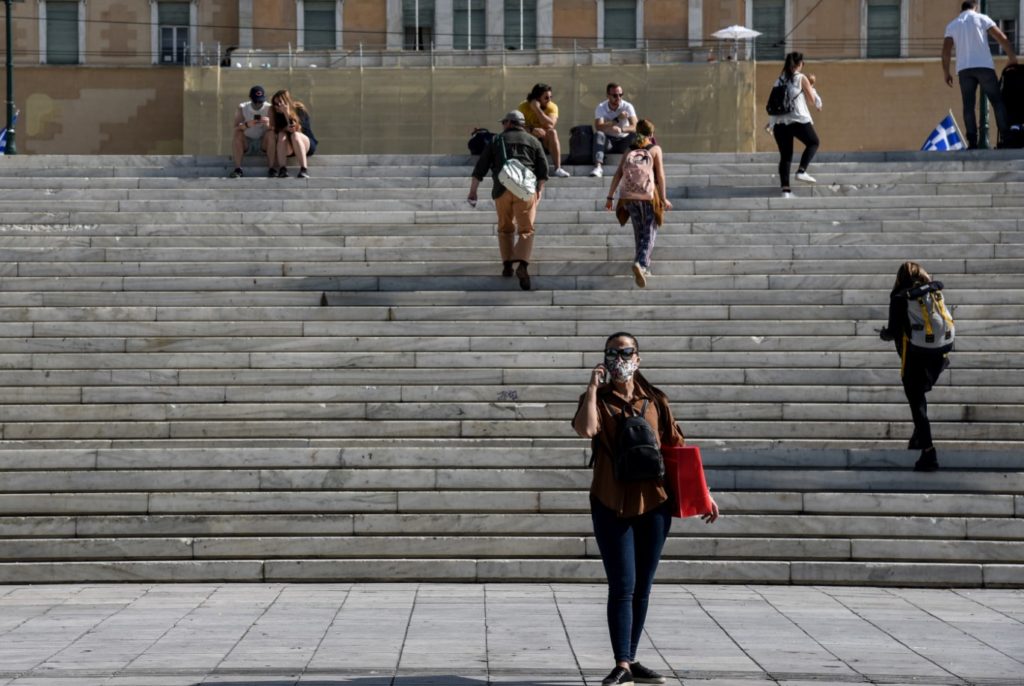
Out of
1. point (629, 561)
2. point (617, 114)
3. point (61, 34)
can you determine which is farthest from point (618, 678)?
point (61, 34)

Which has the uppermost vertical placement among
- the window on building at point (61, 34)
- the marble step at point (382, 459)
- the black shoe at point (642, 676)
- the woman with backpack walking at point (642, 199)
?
the window on building at point (61, 34)

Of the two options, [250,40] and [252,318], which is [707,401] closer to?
[252,318]

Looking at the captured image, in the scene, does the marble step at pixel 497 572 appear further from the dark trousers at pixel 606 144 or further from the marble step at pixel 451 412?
the dark trousers at pixel 606 144

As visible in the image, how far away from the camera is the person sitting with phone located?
22589 millimetres

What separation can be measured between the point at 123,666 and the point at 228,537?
3557mm

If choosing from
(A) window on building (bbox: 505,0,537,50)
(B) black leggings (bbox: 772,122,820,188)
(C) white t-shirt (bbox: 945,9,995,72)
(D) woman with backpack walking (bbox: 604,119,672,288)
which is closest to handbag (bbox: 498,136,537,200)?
(D) woman with backpack walking (bbox: 604,119,672,288)

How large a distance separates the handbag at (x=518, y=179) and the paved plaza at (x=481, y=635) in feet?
18.6

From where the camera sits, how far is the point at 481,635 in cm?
1020

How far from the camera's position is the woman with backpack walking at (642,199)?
1728cm

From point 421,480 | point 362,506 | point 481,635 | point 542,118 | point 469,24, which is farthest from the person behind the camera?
point 469,24

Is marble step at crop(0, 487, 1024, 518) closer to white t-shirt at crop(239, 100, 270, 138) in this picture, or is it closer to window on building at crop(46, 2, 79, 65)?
white t-shirt at crop(239, 100, 270, 138)

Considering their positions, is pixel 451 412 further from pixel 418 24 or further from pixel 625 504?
pixel 418 24

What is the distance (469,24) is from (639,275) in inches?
960

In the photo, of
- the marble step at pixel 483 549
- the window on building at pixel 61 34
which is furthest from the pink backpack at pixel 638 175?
the window on building at pixel 61 34
